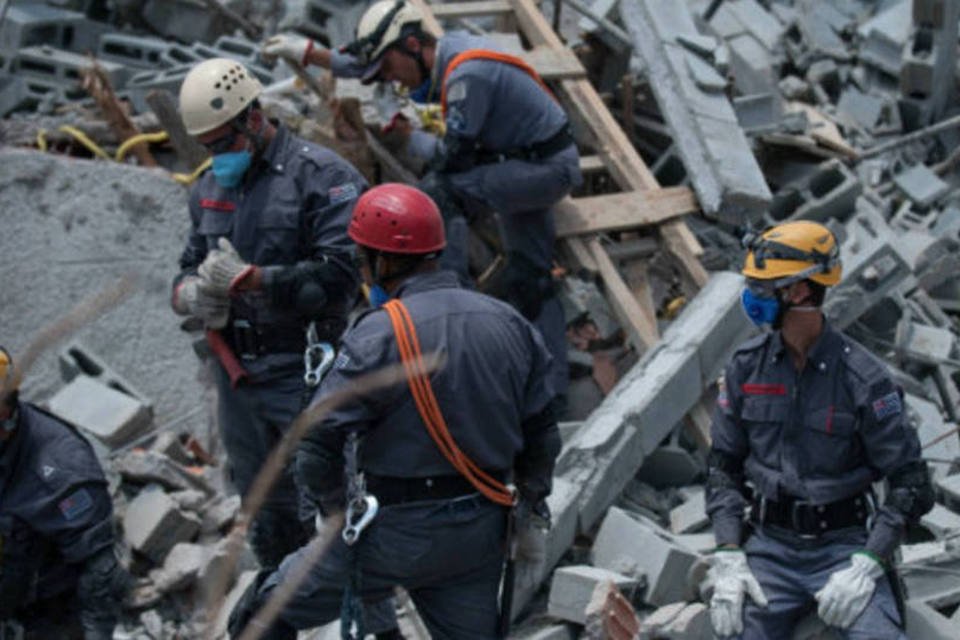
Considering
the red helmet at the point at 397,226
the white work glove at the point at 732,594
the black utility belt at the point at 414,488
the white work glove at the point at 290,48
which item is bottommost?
the white work glove at the point at 732,594

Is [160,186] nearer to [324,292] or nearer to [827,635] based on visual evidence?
[324,292]

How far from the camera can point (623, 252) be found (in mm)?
7543

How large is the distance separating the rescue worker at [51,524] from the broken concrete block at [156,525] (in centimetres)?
52

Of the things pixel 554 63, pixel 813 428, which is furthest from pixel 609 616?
pixel 554 63

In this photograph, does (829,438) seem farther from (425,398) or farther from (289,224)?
(289,224)

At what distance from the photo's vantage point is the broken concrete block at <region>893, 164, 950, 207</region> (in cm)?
902

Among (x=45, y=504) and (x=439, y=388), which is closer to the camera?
(x=439, y=388)

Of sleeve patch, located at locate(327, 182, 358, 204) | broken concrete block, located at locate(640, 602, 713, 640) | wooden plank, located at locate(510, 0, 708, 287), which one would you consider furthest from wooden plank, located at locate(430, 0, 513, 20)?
broken concrete block, located at locate(640, 602, 713, 640)

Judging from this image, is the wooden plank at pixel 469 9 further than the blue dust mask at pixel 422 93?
Yes

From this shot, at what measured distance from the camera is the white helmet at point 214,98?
18.7 ft

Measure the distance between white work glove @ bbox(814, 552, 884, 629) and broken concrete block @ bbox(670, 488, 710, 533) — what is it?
1492 millimetres

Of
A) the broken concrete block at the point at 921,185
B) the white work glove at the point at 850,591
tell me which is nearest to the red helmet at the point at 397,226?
the white work glove at the point at 850,591

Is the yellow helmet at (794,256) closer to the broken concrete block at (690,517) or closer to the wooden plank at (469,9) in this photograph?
the broken concrete block at (690,517)

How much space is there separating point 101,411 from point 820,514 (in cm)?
373
